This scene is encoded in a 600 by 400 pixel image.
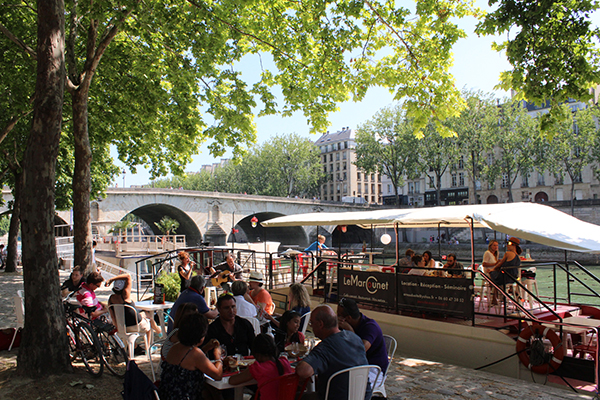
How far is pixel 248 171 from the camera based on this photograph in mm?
64500

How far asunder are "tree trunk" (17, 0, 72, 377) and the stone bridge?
29359 millimetres

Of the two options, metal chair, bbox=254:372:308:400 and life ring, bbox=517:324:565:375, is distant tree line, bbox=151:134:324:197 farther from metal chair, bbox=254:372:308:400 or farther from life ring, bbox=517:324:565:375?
metal chair, bbox=254:372:308:400

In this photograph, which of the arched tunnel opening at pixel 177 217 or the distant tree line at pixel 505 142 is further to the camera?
the arched tunnel opening at pixel 177 217

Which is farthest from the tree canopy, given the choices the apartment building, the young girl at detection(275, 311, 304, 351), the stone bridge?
the apartment building

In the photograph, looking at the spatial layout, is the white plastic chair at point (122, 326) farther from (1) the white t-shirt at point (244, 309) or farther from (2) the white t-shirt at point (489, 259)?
(2) the white t-shirt at point (489, 259)

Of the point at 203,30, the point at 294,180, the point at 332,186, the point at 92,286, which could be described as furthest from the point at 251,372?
the point at 332,186

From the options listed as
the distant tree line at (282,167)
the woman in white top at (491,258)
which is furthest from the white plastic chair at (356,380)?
the distant tree line at (282,167)

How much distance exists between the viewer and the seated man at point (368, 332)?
3974 mm

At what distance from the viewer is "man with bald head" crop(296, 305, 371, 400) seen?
3.26m

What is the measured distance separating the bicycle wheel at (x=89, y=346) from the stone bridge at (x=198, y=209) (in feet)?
94.5

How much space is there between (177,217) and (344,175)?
42840 mm

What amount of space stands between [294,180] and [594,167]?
3606 centimetres

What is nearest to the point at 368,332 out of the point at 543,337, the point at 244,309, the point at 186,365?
the point at 186,365

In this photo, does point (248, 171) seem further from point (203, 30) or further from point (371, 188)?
point (203, 30)
